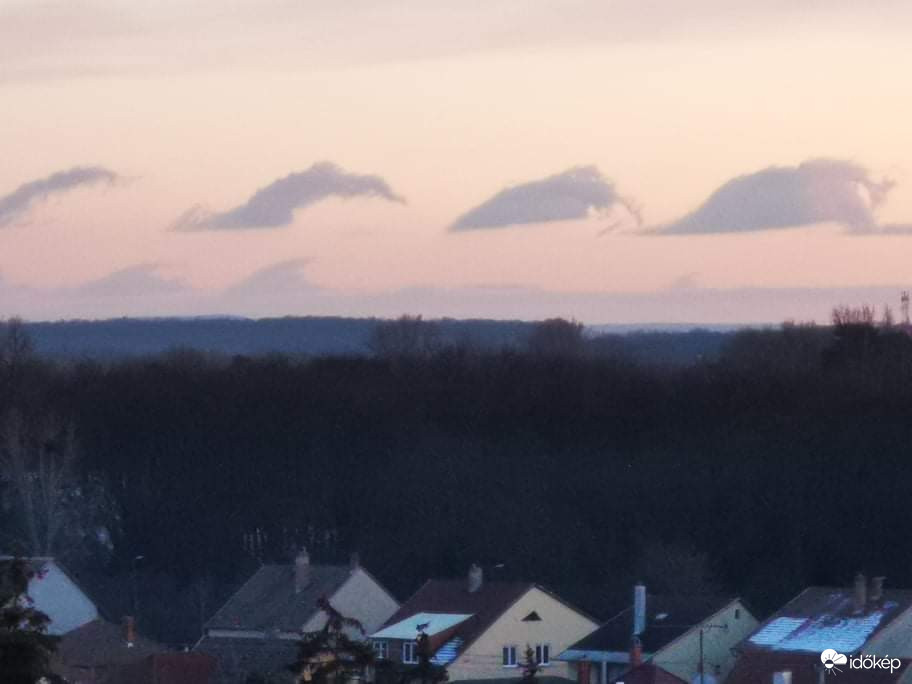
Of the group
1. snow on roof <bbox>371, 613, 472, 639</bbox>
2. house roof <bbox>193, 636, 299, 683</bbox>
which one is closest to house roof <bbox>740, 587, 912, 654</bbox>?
snow on roof <bbox>371, 613, 472, 639</bbox>

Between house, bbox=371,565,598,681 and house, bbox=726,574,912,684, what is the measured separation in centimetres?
412

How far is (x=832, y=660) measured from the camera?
→ 29.3 meters

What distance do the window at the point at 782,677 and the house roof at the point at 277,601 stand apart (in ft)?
40.7

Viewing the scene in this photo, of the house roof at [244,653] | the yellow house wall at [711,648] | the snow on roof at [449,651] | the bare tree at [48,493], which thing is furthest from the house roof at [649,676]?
the bare tree at [48,493]

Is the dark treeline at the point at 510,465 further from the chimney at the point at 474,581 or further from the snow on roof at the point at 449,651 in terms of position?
the snow on roof at the point at 449,651

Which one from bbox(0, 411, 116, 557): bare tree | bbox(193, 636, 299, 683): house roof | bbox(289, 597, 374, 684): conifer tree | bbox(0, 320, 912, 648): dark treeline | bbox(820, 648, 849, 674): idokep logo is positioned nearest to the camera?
bbox(289, 597, 374, 684): conifer tree

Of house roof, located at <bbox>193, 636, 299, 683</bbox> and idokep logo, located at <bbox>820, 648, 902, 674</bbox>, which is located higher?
idokep logo, located at <bbox>820, 648, 902, 674</bbox>

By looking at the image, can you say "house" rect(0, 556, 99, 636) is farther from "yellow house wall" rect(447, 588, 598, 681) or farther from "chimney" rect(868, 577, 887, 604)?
"chimney" rect(868, 577, 887, 604)

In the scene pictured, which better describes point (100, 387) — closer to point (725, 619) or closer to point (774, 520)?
point (774, 520)

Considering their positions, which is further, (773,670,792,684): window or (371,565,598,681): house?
(371,565,598,681): house

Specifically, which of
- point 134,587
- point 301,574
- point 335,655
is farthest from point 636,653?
point 134,587

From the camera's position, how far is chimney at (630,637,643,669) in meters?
33.7

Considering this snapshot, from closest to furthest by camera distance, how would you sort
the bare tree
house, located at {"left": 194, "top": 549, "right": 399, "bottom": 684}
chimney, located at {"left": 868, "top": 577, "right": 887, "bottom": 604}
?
chimney, located at {"left": 868, "top": 577, "right": 887, "bottom": 604}, house, located at {"left": 194, "top": 549, "right": 399, "bottom": 684}, the bare tree

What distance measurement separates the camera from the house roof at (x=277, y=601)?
135 feet
